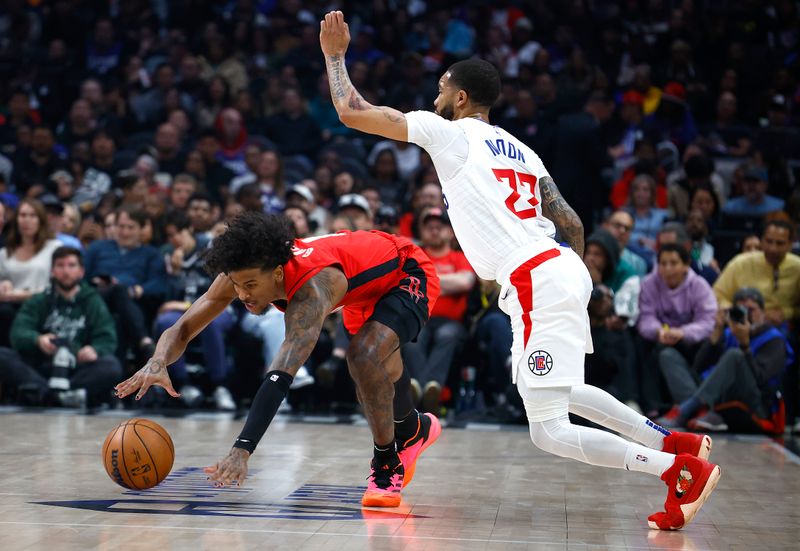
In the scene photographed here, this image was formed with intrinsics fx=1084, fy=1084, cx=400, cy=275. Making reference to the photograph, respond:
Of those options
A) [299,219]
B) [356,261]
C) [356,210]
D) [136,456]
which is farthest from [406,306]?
[356,210]

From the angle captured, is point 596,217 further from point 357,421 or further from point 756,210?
point 357,421

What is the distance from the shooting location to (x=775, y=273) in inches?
372

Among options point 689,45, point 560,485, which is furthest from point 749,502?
point 689,45

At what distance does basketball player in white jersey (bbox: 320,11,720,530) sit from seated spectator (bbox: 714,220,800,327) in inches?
191

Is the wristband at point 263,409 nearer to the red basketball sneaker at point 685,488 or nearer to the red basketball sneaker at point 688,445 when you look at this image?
the red basketball sneaker at point 685,488

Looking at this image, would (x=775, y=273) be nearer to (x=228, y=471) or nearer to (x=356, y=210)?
(x=356, y=210)

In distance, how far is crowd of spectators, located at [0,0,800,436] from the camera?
9359mm

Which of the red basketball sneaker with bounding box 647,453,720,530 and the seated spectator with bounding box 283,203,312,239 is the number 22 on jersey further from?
the seated spectator with bounding box 283,203,312,239

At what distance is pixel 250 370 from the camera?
10031 millimetres

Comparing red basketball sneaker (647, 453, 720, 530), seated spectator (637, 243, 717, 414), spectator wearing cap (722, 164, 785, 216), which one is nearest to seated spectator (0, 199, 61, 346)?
seated spectator (637, 243, 717, 414)

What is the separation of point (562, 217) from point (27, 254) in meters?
6.79

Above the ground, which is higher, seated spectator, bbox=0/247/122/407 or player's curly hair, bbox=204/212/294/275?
player's curly hair, bbox=204/212/294/275

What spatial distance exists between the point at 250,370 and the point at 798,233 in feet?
18.5

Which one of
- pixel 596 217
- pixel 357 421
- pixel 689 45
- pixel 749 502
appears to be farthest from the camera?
pixel 689 45
